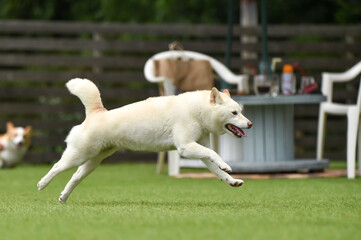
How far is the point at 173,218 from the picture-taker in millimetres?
3137

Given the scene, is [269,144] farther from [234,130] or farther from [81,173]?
[81,173]

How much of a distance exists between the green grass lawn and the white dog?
0.27m

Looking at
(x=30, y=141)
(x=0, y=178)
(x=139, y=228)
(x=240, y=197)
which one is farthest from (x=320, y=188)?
(x=30, y=141)

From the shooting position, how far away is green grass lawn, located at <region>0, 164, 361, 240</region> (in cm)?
→ 274

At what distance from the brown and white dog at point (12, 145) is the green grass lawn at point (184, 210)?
5.67 ft

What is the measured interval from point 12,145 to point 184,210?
4.29 metres

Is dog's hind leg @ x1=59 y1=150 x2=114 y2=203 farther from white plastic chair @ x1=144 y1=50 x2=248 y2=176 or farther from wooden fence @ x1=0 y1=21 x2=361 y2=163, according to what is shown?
wooden fence @ x1=0 y1=21 x2=361 y2=163

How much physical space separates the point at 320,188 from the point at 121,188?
4.47ft

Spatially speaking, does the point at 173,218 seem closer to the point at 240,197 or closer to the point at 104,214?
the point at 104,214

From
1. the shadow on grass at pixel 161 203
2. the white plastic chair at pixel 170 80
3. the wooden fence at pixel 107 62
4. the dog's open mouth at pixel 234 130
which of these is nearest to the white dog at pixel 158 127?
the dog's open mouth at pixel 234 130

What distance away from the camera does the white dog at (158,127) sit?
12.6ft

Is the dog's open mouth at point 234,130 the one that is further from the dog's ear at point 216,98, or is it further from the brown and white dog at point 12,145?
the brown and white dog at point 12,145

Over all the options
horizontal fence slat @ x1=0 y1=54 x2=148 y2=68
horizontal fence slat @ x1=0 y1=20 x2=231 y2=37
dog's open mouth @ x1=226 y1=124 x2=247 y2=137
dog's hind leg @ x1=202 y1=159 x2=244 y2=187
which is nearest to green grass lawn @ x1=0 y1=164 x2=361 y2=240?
dog's hind leg @ x1=202 y1=159 x2=244 y2=187

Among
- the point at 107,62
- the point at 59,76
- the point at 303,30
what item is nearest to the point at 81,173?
the point at 59,76
